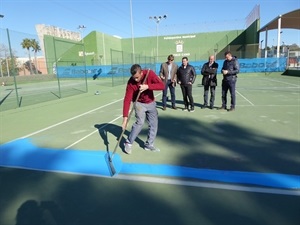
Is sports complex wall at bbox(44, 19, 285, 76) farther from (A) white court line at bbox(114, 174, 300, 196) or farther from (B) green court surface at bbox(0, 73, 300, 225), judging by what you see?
(A) white court line at bbox(114, 174, 300, 196)

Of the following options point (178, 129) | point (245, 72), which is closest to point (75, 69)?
point (245, 72)

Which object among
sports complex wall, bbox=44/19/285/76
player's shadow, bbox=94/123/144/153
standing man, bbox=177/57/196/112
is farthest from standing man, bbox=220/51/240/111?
sports complex wall, bbox=44/19/285/76

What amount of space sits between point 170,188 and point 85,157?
186 cm

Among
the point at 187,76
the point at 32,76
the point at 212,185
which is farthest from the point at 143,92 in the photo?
the point at 32,76

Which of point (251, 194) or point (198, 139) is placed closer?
point (251, 194)

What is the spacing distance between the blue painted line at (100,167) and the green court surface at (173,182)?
16 centimetres

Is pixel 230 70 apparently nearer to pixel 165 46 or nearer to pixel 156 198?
pixel 156 198

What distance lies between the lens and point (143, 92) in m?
4.54

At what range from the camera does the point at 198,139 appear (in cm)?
550

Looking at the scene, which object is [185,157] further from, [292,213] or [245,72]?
[245,72]

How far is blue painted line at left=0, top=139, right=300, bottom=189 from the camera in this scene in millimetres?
3559

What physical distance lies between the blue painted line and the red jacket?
1.00 m

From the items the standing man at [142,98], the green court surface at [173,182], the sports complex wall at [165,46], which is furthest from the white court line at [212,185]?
the sports complex wall at [165,46]

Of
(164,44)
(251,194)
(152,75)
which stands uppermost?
(164,44)
